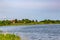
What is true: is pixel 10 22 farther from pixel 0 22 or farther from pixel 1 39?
pixel 1 39

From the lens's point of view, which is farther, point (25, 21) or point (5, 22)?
point (25, 21)

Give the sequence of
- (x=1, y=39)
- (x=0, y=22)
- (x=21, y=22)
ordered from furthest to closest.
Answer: (x=21, y=22)
(x=0, y=22)
(x=1, y=39)

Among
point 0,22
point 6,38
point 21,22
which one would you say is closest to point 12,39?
point 6,38

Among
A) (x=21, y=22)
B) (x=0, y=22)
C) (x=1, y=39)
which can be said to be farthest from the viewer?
(x=21, y=22)

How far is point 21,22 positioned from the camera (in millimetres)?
145750

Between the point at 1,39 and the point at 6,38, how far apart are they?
1.75m

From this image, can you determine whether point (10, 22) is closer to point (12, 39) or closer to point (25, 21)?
point (25, 21)

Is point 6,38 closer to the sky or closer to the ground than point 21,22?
closer to the sky

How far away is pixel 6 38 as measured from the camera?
31.2 m

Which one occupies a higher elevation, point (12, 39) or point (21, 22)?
point (12, 39)

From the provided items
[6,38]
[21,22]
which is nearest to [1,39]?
[6,38]

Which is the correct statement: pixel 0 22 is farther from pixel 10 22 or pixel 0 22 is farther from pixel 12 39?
pixel 12 39

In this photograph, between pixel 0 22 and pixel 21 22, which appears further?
pixel 21 22

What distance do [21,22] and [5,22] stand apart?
14.2 m
